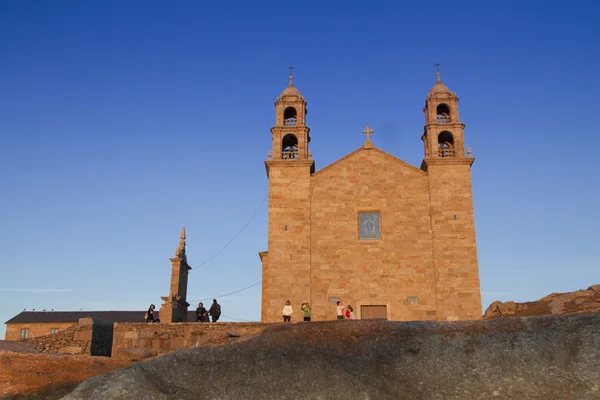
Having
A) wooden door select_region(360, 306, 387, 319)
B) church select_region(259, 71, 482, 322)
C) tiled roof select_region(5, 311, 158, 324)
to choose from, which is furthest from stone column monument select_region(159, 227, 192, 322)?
tiled roof select_region(5, 311, 158, 324)

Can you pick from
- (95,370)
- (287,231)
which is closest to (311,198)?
(287,231)

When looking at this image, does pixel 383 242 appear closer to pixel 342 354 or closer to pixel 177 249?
pixel 177 249

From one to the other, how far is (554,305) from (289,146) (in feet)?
59.4

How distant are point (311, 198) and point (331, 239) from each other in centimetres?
248

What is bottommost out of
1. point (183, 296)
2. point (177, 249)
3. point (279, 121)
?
point (183, 296)

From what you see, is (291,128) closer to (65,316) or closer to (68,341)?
(68,341)

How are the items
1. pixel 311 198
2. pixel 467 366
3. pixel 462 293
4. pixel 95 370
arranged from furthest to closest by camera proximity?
pixel 311 198, pixel 462 293, pixel 95 370, pixel 467 366

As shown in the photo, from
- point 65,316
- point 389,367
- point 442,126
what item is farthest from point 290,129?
point 65,316

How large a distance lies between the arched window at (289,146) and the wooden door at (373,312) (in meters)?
8.98

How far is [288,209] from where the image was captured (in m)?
30.7

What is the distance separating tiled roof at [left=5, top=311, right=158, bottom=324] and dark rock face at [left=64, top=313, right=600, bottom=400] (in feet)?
201

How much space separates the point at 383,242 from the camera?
3006 cm

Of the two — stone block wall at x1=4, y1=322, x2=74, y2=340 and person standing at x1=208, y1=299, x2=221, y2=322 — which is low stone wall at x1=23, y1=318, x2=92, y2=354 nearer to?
person standing at x1=208, y1=299, x2=221, y2=322

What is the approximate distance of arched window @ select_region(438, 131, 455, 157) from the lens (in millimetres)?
32094
